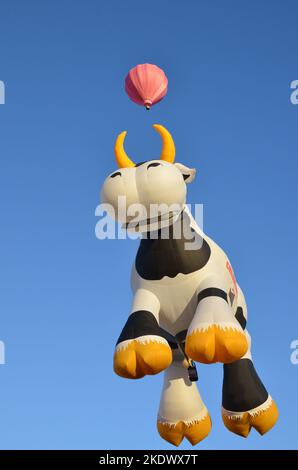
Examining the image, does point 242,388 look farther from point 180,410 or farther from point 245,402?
point 180,410

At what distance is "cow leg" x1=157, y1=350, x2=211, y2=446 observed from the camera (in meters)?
6.35

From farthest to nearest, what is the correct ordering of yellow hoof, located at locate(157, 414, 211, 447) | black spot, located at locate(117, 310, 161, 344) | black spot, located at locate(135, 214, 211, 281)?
yellow hoof, located at locate(157, 414, 211, 447) < black spot, located at locate(135, 214, 211, 281) < black spot, located at locate(117, 310, 161, 344)

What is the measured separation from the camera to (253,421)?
5973mm

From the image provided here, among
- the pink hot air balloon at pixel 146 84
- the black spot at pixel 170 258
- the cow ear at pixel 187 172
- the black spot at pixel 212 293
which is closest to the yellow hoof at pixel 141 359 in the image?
the black spot at pixel 212 293

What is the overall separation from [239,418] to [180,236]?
2.06 meters

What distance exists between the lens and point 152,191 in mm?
5391

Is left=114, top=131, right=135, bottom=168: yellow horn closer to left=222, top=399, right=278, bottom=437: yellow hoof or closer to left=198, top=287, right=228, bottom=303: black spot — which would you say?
left=198, top=287, right=228, bottom=303: black spot

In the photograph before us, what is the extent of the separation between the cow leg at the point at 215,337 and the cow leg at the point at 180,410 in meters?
1.34

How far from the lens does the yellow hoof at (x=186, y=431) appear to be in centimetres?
633

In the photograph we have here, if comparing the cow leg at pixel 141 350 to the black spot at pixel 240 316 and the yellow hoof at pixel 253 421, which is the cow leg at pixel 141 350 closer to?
the black spot at pixel 240 316

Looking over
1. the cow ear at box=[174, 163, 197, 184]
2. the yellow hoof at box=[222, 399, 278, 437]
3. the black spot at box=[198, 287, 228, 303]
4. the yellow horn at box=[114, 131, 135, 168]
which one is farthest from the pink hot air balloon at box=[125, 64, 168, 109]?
the yellow hoof at box=[222, 399, 278, 437]

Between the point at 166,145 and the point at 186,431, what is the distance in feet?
10.6

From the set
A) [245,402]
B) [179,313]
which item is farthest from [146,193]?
[245,402]

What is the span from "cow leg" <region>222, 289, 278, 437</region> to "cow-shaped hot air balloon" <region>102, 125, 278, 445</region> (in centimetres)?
1
